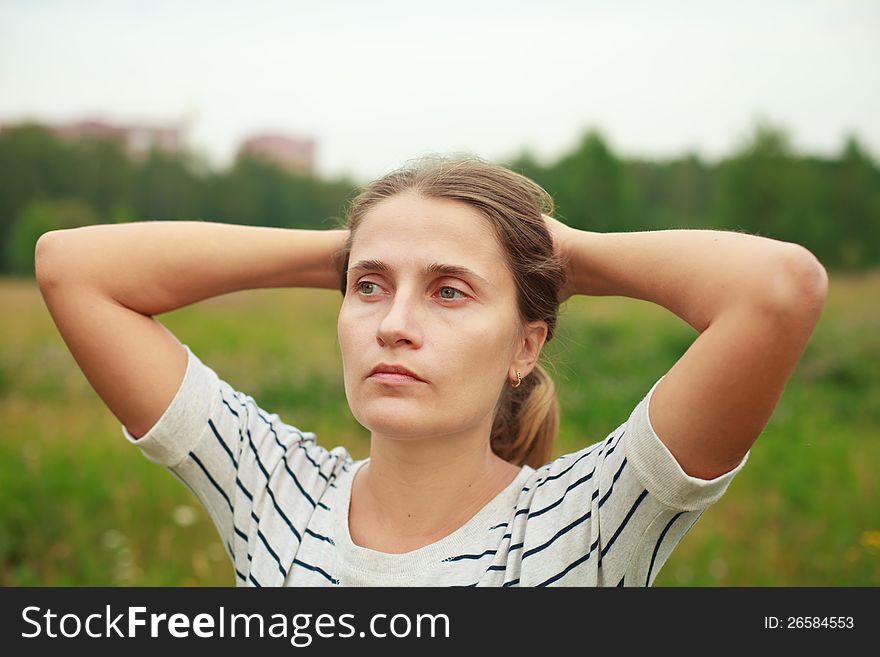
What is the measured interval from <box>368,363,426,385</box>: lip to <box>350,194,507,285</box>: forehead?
0.78ft

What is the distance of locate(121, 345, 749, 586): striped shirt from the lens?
157cm

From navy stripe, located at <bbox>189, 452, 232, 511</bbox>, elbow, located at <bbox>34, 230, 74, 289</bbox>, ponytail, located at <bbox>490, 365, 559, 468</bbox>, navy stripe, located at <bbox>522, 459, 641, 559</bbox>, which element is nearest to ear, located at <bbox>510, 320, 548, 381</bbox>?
ponytail, located at <bbox>490, 365, 559, 468</bbox>

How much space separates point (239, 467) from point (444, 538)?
55 centimetres

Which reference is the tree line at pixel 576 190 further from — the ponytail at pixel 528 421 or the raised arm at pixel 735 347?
the raised arm at pixel 735 347

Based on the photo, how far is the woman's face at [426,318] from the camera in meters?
1.67

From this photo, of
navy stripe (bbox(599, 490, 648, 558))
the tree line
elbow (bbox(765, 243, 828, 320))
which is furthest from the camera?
the tree line

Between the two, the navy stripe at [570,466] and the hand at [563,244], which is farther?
the hand at [563,244]

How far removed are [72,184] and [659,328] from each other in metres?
11.8

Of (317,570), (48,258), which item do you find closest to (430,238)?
(317,570)

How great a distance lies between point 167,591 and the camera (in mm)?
2020

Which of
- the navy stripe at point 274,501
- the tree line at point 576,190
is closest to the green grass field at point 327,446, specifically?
the navy stripe at point 274,501

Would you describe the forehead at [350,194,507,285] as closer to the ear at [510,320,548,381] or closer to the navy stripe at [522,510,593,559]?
the ear at [510,320,548,381]

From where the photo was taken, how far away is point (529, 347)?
198cm

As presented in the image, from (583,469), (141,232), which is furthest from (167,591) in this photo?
(583,469)
